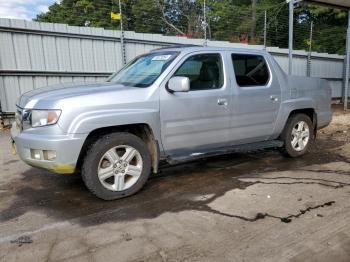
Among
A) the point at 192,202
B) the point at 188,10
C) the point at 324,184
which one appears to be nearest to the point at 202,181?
the point at 192,202

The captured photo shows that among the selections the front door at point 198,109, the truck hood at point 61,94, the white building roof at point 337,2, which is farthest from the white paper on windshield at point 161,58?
the white building roof at point 337,2

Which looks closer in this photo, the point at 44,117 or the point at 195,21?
the point at 44,117

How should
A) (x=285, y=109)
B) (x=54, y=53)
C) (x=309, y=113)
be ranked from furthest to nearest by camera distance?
(x=54, y=53)
(x=309, y=113)
(x=285, y=109)

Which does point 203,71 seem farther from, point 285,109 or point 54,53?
point 54,53

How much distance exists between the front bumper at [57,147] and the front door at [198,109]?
113 centimetres

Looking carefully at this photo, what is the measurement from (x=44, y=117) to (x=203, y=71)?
2236 mm

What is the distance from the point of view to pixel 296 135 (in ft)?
20.9

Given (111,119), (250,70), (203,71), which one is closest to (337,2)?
(250,70)

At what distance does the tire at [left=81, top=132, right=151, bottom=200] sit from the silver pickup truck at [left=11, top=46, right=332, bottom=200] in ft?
0.04

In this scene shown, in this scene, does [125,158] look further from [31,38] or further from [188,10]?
[188,10]

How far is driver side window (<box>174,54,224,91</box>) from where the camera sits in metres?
4.92

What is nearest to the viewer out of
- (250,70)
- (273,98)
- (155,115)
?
(155,115)

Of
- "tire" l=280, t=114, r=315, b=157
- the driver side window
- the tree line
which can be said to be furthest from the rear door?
the tree line

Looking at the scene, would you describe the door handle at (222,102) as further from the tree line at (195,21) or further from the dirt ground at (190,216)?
the tree line at (195,21)
